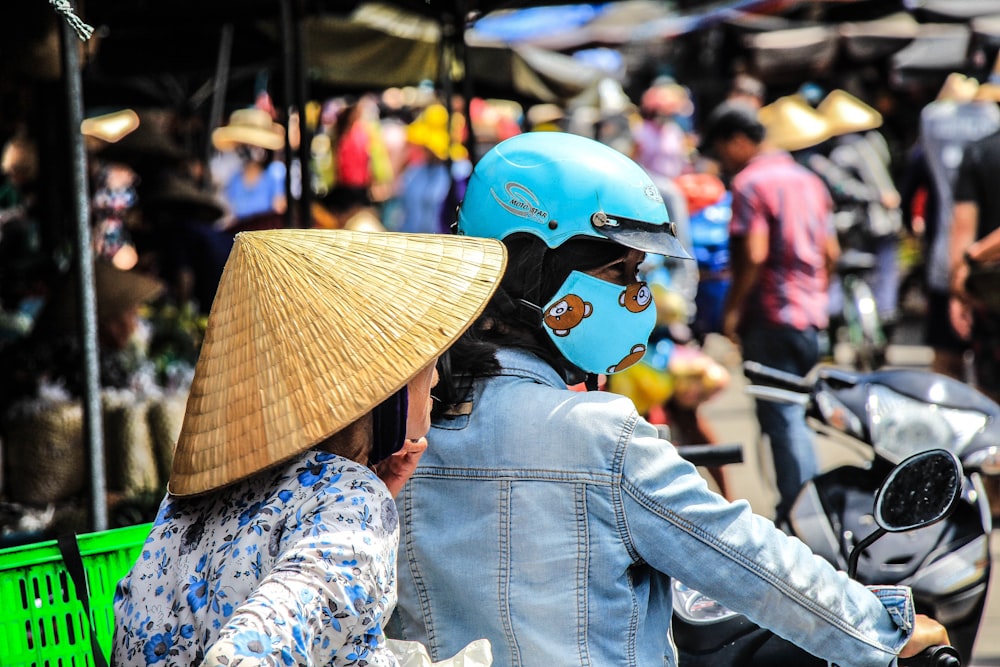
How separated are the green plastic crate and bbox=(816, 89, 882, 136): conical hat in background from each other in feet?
34.4

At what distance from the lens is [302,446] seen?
1562 mm

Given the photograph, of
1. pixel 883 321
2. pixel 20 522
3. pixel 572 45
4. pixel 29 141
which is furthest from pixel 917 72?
pixel 20 522

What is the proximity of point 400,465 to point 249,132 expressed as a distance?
1041cm

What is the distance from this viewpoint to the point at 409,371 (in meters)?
1.64

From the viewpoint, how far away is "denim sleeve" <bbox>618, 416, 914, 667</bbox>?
1926 millimetres

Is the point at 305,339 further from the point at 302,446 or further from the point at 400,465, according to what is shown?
the point at 400,465

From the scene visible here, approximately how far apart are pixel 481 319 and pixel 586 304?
199mm

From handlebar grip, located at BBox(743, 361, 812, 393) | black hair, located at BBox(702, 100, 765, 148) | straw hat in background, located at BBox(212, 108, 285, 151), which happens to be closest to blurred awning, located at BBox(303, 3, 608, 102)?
black hair, located at BBox(702, 100, 765, 148)

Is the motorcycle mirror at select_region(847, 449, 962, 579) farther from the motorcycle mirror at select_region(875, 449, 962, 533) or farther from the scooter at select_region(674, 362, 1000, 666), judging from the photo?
the scooter at select_region(674, 362, 1000, 666)

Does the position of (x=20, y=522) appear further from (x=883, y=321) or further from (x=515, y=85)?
(x=883, y=321)

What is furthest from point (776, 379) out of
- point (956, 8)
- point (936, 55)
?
point (936, 55)

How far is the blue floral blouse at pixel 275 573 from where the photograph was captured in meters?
1.41

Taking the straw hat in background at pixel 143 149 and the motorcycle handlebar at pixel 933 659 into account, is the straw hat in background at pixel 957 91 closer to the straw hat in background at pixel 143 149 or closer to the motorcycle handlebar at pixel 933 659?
the straw hat in background at pixel 143 149

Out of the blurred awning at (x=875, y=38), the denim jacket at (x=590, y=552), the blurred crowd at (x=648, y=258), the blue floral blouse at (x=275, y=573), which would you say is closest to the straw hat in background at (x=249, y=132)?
the blurred crowd at (x=648, y=258)
